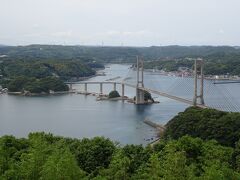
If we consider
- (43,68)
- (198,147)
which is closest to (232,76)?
(43,68)

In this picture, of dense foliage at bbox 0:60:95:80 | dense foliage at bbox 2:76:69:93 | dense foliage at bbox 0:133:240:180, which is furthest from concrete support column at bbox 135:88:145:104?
dense foliage at bbox 0:133:240:180

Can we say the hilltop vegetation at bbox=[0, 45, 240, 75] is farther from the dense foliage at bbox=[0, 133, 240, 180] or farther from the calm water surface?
the dense foliage at bbox=[0, 133, 240, 180]

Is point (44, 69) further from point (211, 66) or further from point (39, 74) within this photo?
point (211, 66)

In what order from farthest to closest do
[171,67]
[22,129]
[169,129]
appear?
[171,67] → [22,129] → [169,129]

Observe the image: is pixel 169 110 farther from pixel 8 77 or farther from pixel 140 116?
pixel 8 77

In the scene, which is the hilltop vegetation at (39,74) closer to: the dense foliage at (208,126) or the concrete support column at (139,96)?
the concrete support column at (139,96)

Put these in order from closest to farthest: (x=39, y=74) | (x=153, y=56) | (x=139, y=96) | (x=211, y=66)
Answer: (x=139, y=96) → (x=39, y=74) → (x=211, y=66) → (x=153, y=56)

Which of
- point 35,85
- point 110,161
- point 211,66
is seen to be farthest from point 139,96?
point 110,161
